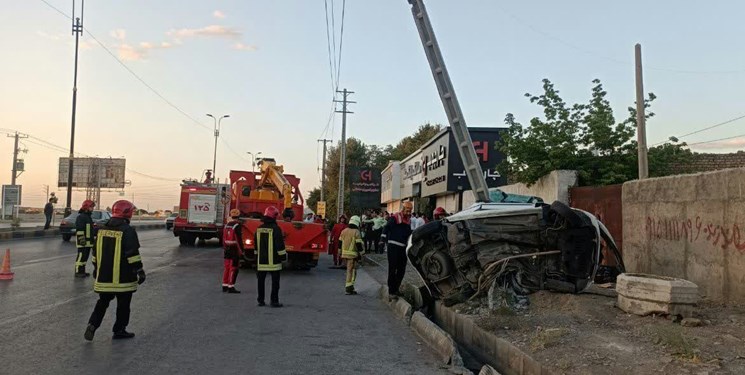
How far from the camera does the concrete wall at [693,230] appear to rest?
794cm

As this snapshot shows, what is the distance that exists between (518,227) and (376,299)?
393 centimetres

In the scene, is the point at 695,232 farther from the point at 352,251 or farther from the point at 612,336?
the point at 352,251

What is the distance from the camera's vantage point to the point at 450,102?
12836 mm

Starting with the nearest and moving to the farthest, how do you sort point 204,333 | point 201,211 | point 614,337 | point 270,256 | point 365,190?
1. point 614,337
2. point 204,333
3. point 270,256
4. point 201,211
5. point 365,190

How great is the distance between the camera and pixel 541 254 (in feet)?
27.7

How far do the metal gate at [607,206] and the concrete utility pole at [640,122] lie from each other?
129 cm

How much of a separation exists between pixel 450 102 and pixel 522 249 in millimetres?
4931

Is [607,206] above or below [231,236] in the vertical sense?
above

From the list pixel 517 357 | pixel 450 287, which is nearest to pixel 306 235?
pixel 450 287

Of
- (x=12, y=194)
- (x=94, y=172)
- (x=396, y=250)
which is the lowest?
(x=396, y=250)

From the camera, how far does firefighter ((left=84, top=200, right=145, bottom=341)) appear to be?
6.96 m

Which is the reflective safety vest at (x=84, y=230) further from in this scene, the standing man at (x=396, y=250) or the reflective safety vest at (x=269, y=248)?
the standing man at (x=396, y=250)

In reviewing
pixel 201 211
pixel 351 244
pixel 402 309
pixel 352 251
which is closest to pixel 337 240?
pixel 351 244

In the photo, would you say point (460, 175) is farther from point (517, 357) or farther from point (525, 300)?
point (517, 357)
